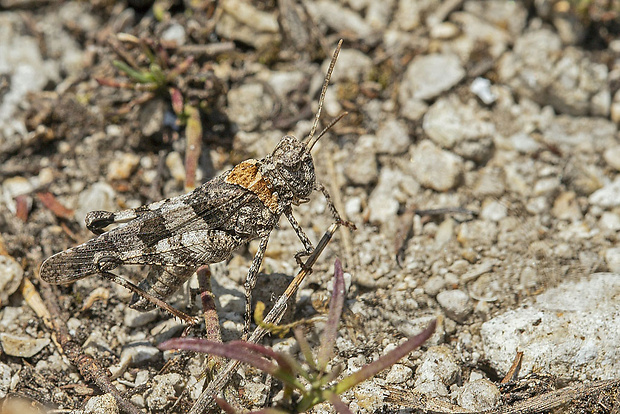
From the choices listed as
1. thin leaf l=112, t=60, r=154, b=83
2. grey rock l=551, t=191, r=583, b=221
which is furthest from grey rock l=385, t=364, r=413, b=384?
thin leaf l=112, t=60, r=154, b=83

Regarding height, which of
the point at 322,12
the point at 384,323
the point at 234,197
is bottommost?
the point at 384,323

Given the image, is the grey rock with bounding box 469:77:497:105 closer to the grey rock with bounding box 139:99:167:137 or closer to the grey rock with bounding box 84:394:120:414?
the grey rock with bounding box 139:99:167:137

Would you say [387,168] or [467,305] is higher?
[387,168]

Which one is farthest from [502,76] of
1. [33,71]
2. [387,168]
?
[33,71]

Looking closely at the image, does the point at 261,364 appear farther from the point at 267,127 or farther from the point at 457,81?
the point at 457,81

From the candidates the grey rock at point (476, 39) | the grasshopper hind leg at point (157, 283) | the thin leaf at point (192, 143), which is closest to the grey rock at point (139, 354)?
the grasshopper hind leg at point (157, 283)

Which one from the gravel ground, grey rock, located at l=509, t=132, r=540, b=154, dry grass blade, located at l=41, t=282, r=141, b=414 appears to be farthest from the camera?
grey rock, located at l=509, t=132, r=540, b=154
